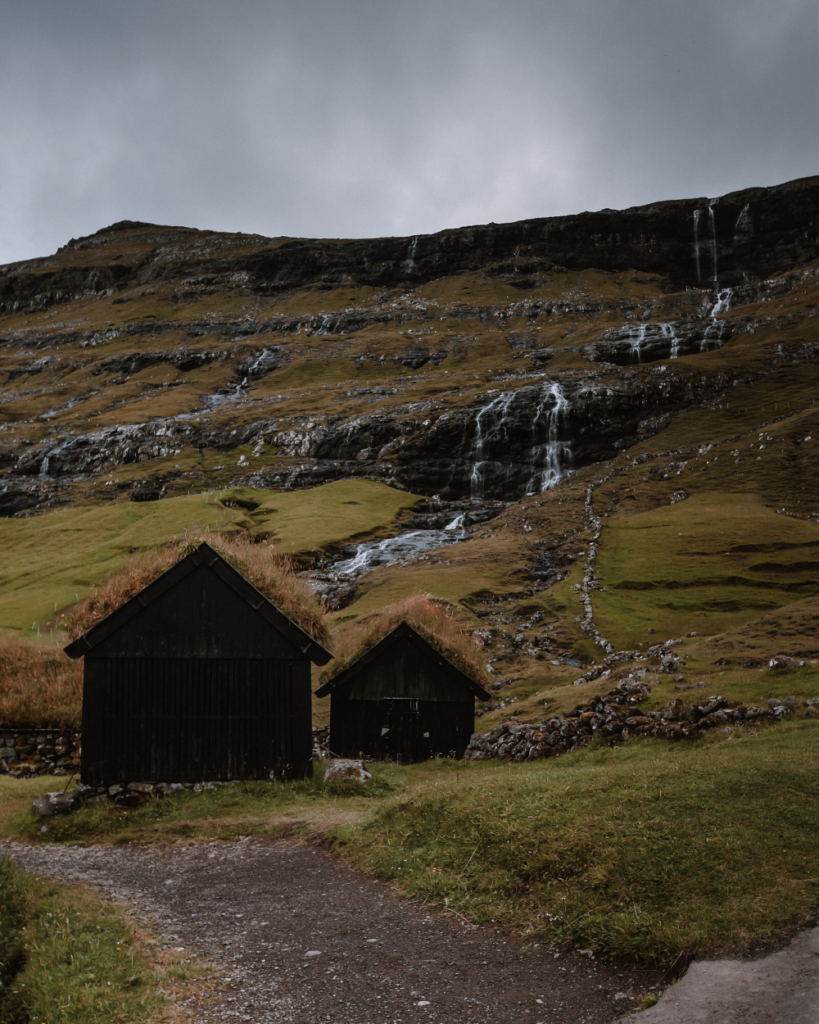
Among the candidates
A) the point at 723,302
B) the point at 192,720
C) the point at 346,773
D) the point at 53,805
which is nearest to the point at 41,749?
the point at 53,805

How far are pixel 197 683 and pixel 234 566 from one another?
12.0 feet

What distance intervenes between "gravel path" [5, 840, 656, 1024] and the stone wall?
13551mm

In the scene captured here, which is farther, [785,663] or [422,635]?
[422,635]

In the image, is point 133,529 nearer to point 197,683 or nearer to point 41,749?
point 41,749

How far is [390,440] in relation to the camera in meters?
114

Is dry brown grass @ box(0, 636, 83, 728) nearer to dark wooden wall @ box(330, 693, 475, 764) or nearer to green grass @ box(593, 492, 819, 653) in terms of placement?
dark wooden wall @ box(330, 693, 475, 764)

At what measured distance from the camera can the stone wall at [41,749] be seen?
27.6 meters

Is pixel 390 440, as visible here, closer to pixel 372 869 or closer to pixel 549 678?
pixel 549 678

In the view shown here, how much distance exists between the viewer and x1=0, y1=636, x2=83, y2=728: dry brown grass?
28.0m

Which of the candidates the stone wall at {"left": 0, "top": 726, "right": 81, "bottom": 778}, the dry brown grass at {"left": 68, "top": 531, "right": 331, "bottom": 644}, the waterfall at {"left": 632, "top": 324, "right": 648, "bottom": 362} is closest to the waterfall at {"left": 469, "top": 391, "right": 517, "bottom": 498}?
the waterfall at {"left": 632, "top": 324, "right": 648, "bottom": 362}

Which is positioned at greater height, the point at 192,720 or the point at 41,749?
the point at 192,720

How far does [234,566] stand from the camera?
2342 centimetres

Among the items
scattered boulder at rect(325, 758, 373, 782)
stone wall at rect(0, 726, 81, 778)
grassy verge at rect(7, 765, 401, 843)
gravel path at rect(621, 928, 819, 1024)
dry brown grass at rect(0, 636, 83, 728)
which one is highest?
gravel path at rect(621, 928, 819, 1024)

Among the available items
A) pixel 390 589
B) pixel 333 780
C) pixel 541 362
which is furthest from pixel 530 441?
pixel 333 780
